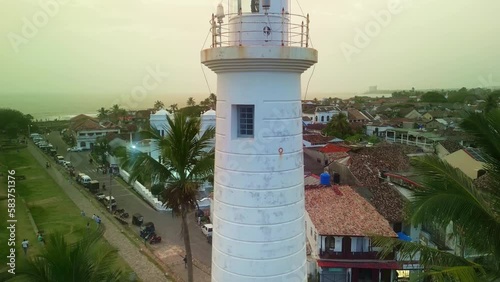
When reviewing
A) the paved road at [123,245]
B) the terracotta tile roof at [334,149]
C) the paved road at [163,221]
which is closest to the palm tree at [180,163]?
the paved road at [123,245]

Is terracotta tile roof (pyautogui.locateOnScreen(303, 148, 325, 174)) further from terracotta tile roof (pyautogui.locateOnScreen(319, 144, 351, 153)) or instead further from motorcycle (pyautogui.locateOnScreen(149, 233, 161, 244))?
Result: motorcycle (pyautogui.locateOnScreen(149, 233, 161, 244))

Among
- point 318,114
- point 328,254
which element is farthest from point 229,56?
point 318,114

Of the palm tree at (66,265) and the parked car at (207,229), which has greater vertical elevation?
the palm tree at (66,265)

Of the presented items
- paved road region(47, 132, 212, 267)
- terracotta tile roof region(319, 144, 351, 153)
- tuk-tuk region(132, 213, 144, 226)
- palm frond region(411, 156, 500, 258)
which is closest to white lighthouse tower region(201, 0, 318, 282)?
palm frond region(411, 156, 500, 258)

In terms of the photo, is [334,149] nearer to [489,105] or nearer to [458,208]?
[489,105]

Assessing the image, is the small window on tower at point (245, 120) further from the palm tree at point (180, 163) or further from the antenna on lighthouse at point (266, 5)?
the palm tree at point (180, 163)
